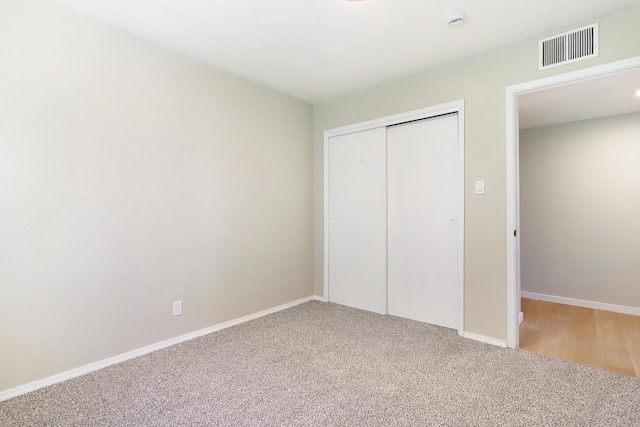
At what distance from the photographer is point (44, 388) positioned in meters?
1.94

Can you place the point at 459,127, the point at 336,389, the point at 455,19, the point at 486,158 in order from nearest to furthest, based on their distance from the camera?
1. the point at 336,389
2. the point at 455,19
3. the point at 486,158
4. the point at 459,127

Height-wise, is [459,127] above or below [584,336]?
above

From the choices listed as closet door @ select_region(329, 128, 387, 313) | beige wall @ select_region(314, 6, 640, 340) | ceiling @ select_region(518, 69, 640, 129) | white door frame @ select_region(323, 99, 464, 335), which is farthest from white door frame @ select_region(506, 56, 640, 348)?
closet door @ select_region(329, 128, 387, 313)

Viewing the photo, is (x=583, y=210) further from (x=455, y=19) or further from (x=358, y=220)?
(x=455, y=19)

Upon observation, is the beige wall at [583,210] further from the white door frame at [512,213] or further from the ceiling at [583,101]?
the white door frame at [512,213]

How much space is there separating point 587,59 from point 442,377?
2.36 metres

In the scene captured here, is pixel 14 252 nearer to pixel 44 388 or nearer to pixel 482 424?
pixel 44 388

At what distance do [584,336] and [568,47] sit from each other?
237cm

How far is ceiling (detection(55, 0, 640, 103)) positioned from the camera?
6.64 feet

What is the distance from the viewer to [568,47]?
88.7 inches

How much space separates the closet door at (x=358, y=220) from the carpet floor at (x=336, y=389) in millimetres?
872

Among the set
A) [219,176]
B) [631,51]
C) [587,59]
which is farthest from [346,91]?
[631,51]

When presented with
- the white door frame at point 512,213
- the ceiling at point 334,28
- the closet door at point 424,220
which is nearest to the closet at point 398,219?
the closet door at point 424,220

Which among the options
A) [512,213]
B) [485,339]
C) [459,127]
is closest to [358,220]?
[459,127]
